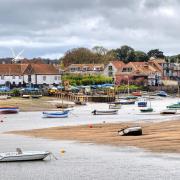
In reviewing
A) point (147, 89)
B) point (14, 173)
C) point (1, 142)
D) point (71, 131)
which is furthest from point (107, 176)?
point (147, 89)

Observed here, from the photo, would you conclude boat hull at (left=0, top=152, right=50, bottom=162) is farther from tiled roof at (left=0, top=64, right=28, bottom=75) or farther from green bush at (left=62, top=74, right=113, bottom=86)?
green bush at (left=62, top=74, right=113, bottom=86)

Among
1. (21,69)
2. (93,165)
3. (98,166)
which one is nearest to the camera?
(98,166)

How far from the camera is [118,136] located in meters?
61.7

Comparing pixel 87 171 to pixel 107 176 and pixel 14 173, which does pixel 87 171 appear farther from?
pixel 14 173

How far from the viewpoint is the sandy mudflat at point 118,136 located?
2134 inches

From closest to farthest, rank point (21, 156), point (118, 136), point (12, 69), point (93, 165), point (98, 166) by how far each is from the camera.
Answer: point (98, 166)
point (93, 165)
point (21, 156)
point (118, 136)
point (12, 69)

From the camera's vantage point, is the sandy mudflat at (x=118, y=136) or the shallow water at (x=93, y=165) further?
the sandy mudflat at (x=118, y=136)

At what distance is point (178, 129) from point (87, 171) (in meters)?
22.1

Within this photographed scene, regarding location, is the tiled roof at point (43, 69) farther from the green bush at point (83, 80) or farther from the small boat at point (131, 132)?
the small boat at point (131, 132)

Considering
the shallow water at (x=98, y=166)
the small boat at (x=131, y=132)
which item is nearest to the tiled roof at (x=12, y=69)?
the small boat at (x=131, y=132)

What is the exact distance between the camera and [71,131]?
71.4 m

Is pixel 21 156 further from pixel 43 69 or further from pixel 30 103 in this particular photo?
pixel 43 69

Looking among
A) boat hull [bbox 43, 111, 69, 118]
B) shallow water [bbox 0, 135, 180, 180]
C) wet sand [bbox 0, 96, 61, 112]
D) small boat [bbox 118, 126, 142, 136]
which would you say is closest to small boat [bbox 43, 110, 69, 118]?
boat hull [bbox 43, 111, 69, 118]

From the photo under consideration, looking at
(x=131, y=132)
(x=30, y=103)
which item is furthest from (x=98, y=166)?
(x=30, y=103)
